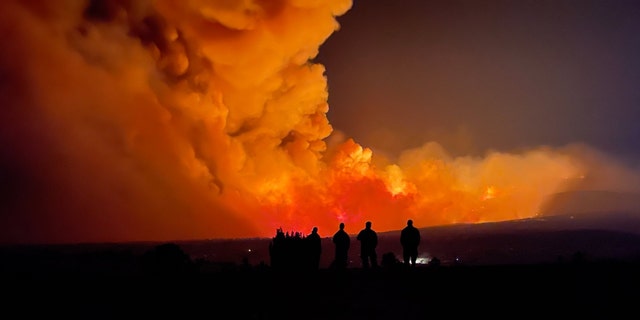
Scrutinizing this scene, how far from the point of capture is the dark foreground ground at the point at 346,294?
1076 centimetres

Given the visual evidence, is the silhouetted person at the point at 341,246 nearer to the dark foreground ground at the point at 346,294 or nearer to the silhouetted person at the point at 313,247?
the silhouetted person at the point at 313,247

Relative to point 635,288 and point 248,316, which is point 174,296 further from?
point 635,288

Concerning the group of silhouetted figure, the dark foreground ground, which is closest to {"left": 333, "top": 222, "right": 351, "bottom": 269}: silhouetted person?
the group of silhouetted figure

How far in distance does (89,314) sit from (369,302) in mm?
5547

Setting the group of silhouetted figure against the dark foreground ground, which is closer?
the dark foreground ground

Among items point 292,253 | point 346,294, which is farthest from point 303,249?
point 346,294

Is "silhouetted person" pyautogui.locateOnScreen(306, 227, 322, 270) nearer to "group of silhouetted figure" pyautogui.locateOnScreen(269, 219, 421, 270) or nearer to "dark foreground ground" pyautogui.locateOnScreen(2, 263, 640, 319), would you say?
"group of silhouetted figure" pyautogui.locateOnScreen(269, 219, 421, 270)

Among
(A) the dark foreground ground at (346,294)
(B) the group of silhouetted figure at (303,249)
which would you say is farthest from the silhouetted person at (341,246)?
(A) the dark foreground ground at (346,294)

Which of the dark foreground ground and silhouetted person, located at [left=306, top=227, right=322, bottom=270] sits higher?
silhouetted person, located at [left=306, top=227, right=322, bottom=270]

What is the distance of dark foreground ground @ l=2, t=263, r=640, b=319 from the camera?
1076 centimetres

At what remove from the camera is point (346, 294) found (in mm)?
12867

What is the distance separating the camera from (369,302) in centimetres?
1175

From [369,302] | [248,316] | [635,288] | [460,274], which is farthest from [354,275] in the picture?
[635,288]

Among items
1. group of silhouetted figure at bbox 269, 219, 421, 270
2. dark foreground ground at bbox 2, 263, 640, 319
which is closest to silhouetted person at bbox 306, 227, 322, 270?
group of silhouetted figure at bbox 269, 219, 421, 270
